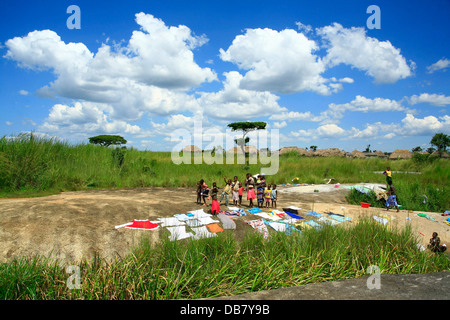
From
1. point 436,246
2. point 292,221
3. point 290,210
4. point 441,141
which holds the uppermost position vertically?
point 441,141

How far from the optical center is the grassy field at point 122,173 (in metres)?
9.30

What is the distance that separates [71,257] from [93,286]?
74.2 inches

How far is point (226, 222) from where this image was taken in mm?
6266

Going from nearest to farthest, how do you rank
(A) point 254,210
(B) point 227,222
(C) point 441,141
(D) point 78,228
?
1. (D) point 78,228
2. (B) point 227,222
3. (A) point 254,210
4. (C) point 441,141

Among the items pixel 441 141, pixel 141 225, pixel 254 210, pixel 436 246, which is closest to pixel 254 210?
pixel 254 210

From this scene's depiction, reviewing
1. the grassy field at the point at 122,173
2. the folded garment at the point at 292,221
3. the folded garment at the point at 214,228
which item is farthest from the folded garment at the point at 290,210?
the grassy field at the point at 122,173

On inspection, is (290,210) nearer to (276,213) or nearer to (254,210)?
(276,213)

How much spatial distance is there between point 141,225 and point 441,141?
122ft

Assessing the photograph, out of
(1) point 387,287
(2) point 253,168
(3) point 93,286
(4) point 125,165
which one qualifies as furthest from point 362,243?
(2) point 253,168

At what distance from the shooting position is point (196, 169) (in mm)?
17531

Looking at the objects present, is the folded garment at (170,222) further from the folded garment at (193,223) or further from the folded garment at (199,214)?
the folded garment at (199,214)

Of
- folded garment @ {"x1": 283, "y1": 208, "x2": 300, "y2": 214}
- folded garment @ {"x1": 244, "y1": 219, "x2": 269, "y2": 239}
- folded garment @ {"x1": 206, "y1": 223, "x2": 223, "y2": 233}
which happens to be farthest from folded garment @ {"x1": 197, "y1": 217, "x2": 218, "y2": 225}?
folded garment @ {"x1": 283, "y1": 208, "x2": 300, "y2": 214}

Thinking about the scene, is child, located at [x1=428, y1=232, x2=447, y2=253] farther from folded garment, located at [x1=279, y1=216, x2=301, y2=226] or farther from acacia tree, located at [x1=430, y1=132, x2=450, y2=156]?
acacia tree, located at [x1=430, y1=132, x2=450, y2=156]
